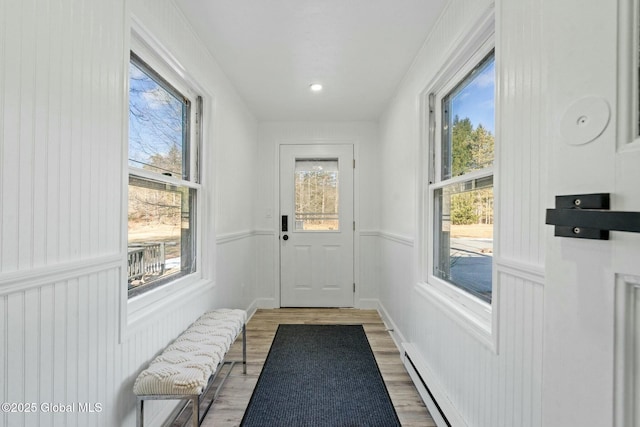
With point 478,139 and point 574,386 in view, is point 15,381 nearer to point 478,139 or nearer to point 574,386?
point 574,386

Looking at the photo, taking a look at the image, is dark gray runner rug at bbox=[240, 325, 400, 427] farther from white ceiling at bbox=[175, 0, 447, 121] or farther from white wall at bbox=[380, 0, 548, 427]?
white ceiling at bbox=[175, 0, 447, 121]

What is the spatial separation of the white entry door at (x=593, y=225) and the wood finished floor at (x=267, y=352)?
4.83 feet

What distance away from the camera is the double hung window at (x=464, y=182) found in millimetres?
1461

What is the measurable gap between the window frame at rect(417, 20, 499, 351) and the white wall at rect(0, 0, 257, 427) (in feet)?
5.09

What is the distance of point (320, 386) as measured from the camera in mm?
2031

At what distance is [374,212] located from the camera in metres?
3.74

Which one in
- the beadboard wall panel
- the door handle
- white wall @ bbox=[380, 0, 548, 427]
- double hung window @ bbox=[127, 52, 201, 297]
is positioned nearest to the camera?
the door handle

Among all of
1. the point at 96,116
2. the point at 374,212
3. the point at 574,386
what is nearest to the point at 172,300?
the point at 96,116

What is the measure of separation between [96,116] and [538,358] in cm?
178

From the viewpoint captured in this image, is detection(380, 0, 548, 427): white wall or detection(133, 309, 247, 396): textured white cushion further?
detection(133, 309, 247, 396): textured white cushion

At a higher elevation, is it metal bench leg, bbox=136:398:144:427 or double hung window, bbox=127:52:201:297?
double hung window, bbox=127:52:201:297

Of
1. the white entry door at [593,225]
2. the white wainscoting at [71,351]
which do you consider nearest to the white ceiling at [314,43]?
the white entry door at [593,225]

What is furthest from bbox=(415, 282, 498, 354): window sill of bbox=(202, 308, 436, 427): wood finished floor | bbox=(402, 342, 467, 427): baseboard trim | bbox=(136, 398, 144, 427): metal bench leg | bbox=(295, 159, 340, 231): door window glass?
bbox=(295, 159, 340, 231): door window glass

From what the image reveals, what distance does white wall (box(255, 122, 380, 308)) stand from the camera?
3.74 m
